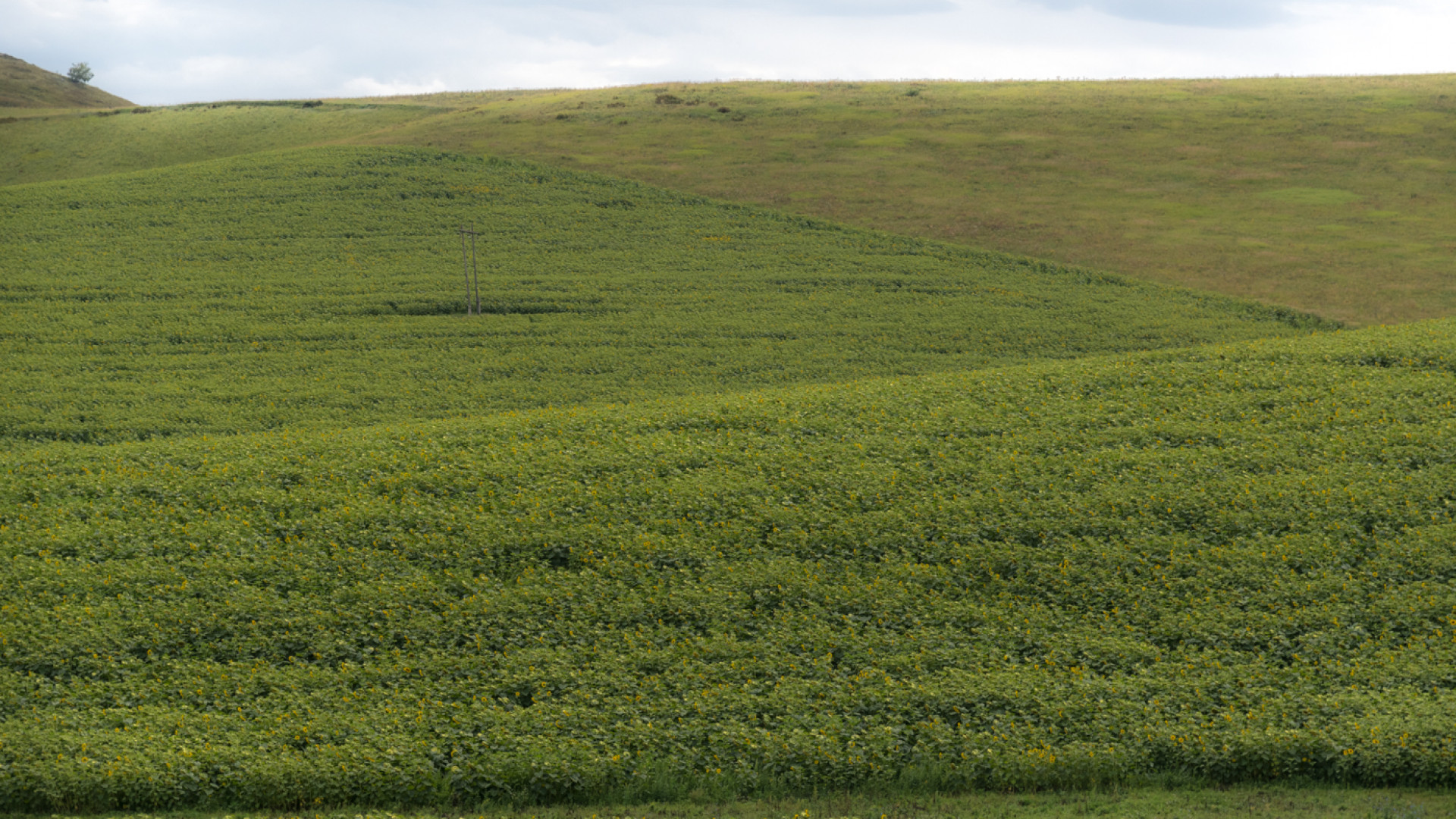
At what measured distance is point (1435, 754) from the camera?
15.1m

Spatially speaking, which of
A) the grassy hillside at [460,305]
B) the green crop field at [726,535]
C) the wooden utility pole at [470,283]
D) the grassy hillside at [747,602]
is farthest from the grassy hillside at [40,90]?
the grassy hillside at [747,602]

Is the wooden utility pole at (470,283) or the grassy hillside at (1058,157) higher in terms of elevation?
the grassy hillside at (1058,157)

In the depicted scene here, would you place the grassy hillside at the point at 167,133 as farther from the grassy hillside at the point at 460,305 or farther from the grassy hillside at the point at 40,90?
the grassy hillside at the point at 40,90

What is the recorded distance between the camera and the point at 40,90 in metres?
144

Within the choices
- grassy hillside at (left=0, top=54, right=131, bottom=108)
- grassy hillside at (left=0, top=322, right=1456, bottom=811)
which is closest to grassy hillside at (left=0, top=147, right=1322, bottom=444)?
grassy hillside at (left=0, top=322, right=1456, bottom=811)

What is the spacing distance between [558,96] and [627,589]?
300 feet

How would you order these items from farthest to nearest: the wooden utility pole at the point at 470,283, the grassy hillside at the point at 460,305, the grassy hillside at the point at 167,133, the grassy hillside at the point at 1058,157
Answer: the grassy hillside at the point at 167,133, the grassy hillside at the point at 1058,157, the wooden utility pole at the point at 470,283, the grassy hillside at the point at 460,305

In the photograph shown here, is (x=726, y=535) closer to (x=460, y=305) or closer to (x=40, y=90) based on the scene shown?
(x=460, y=305)

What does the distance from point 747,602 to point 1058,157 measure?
6131 cm

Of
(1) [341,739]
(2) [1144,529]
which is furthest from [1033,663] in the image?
(1) [341,739]

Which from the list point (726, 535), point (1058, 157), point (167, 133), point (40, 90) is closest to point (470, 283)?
point (726, 535)

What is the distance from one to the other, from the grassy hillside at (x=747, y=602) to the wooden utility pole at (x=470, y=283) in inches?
713

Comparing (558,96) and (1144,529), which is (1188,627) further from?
(558,96)

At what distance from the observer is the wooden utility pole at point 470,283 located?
45781 millimetres
